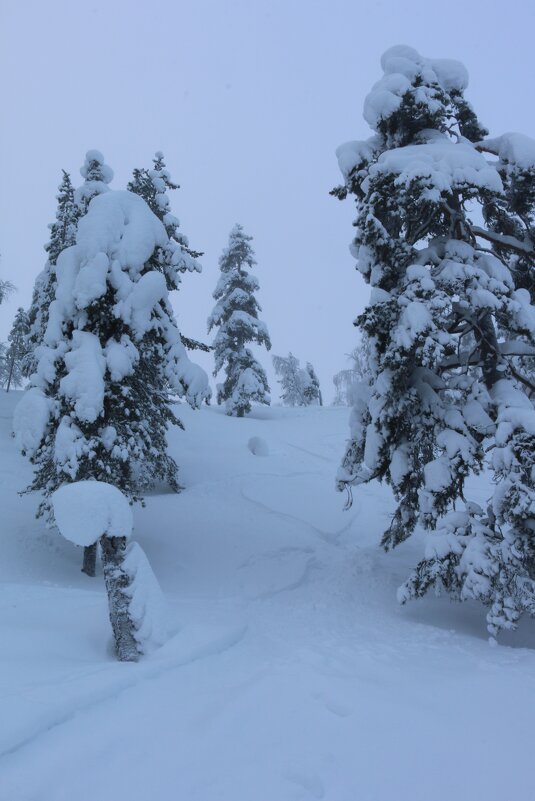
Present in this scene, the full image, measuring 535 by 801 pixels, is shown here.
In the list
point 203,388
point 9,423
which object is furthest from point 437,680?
point 9,423

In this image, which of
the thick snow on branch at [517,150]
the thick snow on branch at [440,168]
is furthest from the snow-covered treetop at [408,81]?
the thick snow on branch at [517,150]

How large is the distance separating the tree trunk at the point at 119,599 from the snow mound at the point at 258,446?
16.3m

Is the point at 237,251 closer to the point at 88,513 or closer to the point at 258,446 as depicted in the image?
the point at 258,446

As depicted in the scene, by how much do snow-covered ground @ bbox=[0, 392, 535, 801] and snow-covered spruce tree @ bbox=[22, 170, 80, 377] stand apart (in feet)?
20.5

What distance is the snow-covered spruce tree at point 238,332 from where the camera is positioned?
100 feet

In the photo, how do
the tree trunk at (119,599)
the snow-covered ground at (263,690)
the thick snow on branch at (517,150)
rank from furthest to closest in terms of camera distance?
the thick snow on branch at (517,150) < the tree trunk at (119,599) < the snow-covered ground at (263,690)

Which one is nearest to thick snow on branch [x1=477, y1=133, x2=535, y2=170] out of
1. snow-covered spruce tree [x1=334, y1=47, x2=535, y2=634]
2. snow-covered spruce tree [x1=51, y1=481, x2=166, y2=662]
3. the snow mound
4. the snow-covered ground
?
snow-covered spruce tree [x1=334, y1=47, x2=535, y2=634]

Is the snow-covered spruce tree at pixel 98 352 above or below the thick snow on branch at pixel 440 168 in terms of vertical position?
below

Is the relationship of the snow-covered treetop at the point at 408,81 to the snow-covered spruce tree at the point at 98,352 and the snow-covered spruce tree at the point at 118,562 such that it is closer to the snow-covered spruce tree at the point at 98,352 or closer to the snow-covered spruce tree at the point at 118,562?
the snow-covered spruce tree at the point at 98,352

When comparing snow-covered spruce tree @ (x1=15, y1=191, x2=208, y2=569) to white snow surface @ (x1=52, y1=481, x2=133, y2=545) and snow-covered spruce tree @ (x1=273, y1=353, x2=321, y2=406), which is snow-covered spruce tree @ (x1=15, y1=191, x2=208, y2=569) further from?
snow-covered spruce tree @ (x1=273, y1=353, x2=321, y2=406)

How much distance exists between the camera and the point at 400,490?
27.7ft

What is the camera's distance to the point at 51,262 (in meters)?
15.3

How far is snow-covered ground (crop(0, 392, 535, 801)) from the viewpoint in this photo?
10.2 ft

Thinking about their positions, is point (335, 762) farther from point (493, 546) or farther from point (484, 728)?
point (493, 546)
